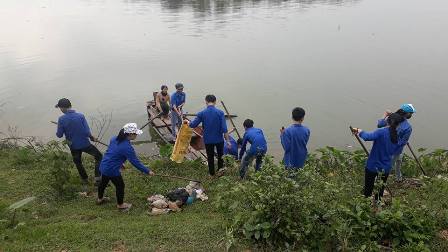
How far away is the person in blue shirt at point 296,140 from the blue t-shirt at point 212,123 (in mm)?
1457

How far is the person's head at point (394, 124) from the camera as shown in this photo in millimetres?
5598

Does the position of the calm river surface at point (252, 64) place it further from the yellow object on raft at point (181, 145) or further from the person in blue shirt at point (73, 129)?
the person in blue shirt at point (73, 129)

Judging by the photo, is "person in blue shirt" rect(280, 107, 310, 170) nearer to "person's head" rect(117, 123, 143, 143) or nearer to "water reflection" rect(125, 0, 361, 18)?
"person's head" rect(117, 123, 143, 143)

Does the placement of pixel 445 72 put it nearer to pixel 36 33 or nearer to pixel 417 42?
pixel 417 42

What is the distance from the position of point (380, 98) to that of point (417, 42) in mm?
9976

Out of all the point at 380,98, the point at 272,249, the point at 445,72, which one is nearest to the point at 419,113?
the point at 380,98

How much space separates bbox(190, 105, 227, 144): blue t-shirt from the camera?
729 cm

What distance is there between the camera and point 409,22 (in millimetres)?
29766

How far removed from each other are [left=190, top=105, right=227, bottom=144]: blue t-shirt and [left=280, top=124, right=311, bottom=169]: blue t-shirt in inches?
57.3

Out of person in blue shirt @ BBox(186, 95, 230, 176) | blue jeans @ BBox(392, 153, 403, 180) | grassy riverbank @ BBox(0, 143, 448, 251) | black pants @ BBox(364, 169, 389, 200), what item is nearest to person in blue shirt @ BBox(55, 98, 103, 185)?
grassy riverbank @ BBox(0, 143, 448, 251)

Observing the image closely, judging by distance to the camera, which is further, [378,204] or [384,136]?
[384,136]

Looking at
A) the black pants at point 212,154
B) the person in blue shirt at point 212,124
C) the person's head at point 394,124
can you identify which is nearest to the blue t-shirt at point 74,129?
the person in blue shirt at point 212,124

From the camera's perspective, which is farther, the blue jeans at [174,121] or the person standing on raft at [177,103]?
the blue jeans at [174,121]

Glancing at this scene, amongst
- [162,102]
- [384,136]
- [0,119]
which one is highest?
[384,136]
